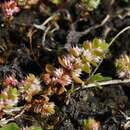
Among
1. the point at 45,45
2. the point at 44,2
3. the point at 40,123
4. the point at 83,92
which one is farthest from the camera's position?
the point at 44,2

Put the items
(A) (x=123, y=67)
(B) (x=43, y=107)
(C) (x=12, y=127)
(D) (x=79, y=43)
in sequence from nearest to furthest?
(C) (x=12, y=127) → (B) (x=43, y=107) → (A) (x=123, y=67) → (D) (x=79, y=43)

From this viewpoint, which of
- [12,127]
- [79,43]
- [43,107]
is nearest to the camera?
[12,127]

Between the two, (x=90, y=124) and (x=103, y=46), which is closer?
(x=90, y=124)

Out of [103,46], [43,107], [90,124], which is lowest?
[90,124]

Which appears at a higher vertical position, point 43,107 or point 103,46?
point 103,46

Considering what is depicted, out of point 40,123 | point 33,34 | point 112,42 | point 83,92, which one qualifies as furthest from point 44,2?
point 40,123

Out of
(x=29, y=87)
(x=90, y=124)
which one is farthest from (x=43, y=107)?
(x=90, y=124)

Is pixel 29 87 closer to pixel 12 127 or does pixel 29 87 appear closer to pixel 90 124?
pixel 12 127

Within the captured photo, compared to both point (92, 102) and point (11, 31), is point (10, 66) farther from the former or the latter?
point (92, 102)
